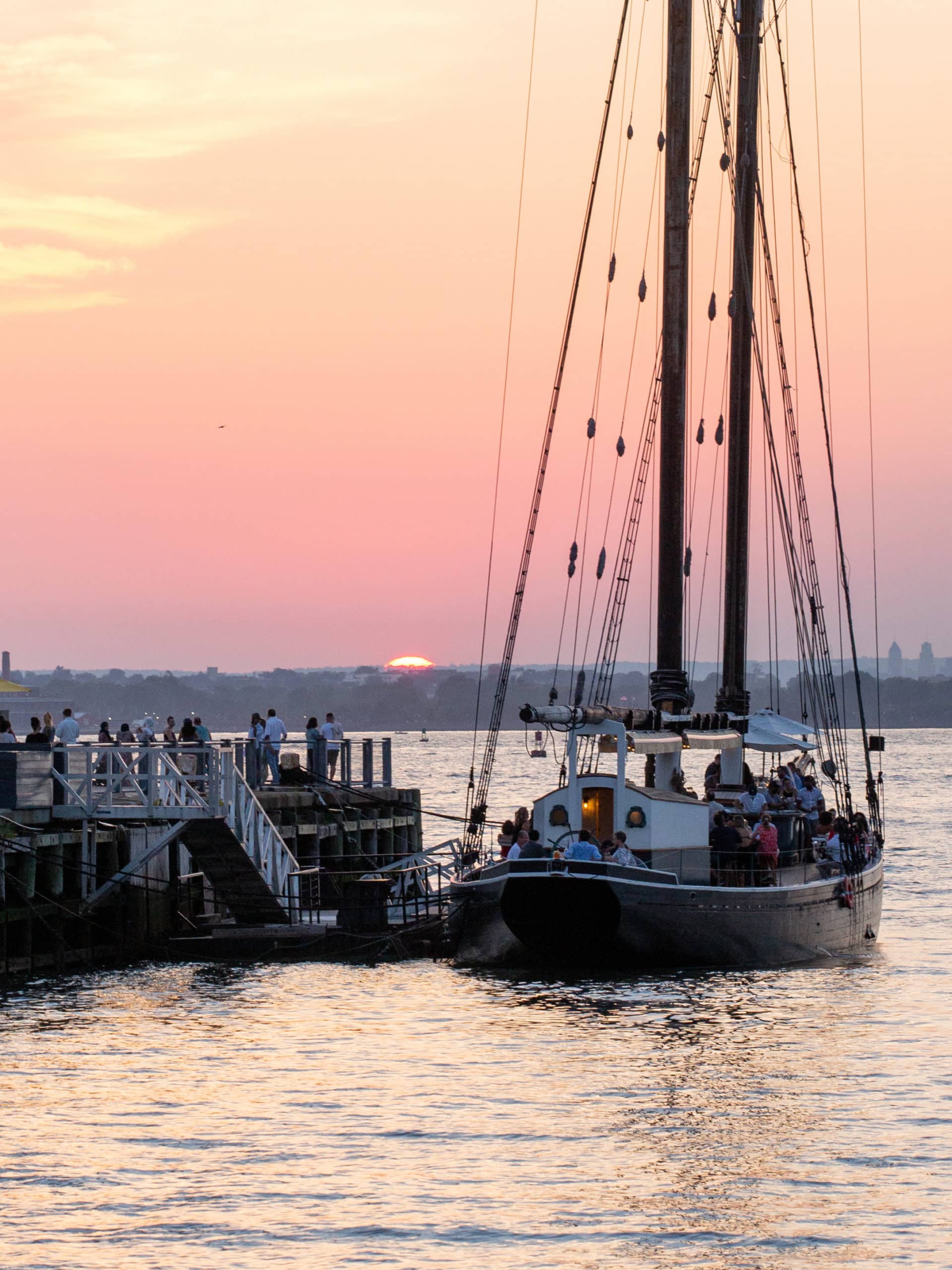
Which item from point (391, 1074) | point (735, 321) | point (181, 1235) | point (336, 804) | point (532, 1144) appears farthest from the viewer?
point (735, 321)

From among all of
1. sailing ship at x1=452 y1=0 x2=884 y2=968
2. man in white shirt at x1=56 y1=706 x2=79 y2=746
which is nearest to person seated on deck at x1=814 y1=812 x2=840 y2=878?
sailing ship at x1=452 y1=0 x2=884 y2=968

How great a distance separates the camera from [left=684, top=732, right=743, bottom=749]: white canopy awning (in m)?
39.7

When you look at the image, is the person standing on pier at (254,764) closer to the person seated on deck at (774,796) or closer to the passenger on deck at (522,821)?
the passenger on deck at (522,821)

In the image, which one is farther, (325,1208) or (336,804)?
(336,804)

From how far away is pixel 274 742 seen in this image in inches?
1770

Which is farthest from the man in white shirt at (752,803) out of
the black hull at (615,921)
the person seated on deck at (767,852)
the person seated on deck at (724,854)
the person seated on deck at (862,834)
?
the person seated on deck at (724,854)

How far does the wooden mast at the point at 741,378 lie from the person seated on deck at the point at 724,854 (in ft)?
53.2

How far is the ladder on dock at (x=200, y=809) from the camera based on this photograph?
36656mm

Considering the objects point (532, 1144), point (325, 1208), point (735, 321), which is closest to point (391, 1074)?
point (532, 1144)

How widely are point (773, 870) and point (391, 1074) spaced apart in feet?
34.1

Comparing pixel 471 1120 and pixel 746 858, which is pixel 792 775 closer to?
pixel 746 858

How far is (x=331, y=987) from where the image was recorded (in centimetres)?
3550

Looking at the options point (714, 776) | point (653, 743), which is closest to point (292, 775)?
point (714, 776)

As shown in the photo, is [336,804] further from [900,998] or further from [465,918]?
[900,998]
